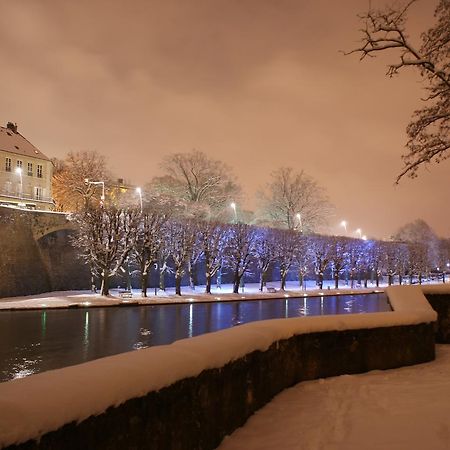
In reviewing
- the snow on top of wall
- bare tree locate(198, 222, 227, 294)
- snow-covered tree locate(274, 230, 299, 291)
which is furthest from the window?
the snow on top of wall

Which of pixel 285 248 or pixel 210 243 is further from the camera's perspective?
pixel 285 248

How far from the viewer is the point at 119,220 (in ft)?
144

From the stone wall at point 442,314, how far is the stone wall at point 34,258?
37.0 metres

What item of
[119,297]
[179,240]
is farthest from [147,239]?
[119,297]

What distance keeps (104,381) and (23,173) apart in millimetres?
70217

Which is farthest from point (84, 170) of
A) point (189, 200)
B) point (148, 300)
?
point (148, 300)

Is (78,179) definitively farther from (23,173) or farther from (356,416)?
(356,416)

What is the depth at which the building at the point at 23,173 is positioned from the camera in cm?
6531

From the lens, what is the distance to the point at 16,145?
69.4 meters

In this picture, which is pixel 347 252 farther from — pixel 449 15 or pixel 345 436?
pixel 345 436

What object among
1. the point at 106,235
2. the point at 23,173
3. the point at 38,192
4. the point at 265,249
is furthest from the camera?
the point at 38,192

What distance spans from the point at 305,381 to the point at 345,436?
8.83 feet

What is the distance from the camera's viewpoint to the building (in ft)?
214

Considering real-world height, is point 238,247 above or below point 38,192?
below
